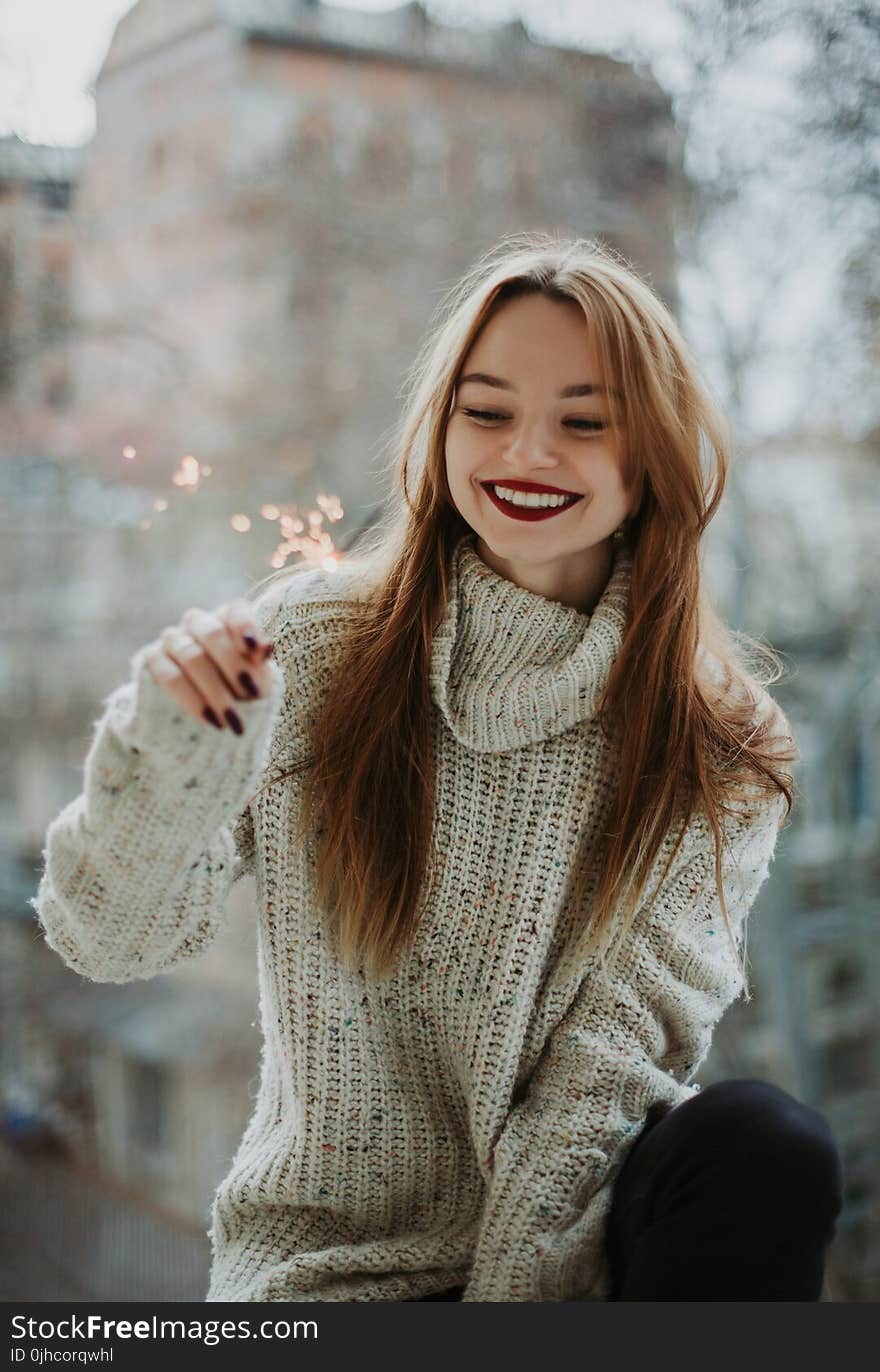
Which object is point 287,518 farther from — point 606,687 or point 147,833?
point 147,833

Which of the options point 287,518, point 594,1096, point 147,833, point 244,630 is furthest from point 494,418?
point 287,518

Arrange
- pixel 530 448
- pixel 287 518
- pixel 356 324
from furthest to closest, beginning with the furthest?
pixel 356 324
pixel 287 518
pixel 530 448

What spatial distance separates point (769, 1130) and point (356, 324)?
1.47 metres

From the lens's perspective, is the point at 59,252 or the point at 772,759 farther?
the point at 59,252

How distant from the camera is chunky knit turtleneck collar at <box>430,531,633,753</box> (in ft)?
2.78

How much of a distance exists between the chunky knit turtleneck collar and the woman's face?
38 millimetres

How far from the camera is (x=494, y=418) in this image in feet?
2.82

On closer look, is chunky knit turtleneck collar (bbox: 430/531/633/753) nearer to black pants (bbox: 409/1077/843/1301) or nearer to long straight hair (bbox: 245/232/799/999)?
long straight hair (bbox: 245/232/799/999)

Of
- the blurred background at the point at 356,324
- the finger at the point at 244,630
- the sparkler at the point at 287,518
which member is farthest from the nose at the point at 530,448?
the blurred background at the point at 356,324

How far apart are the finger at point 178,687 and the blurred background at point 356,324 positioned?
36.4 inches

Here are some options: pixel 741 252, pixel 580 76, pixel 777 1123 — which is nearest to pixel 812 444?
pixel 741 252

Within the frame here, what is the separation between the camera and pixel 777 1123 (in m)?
0.76

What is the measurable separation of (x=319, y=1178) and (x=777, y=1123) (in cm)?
33

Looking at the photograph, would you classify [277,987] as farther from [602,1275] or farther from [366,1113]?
[602,1275]
